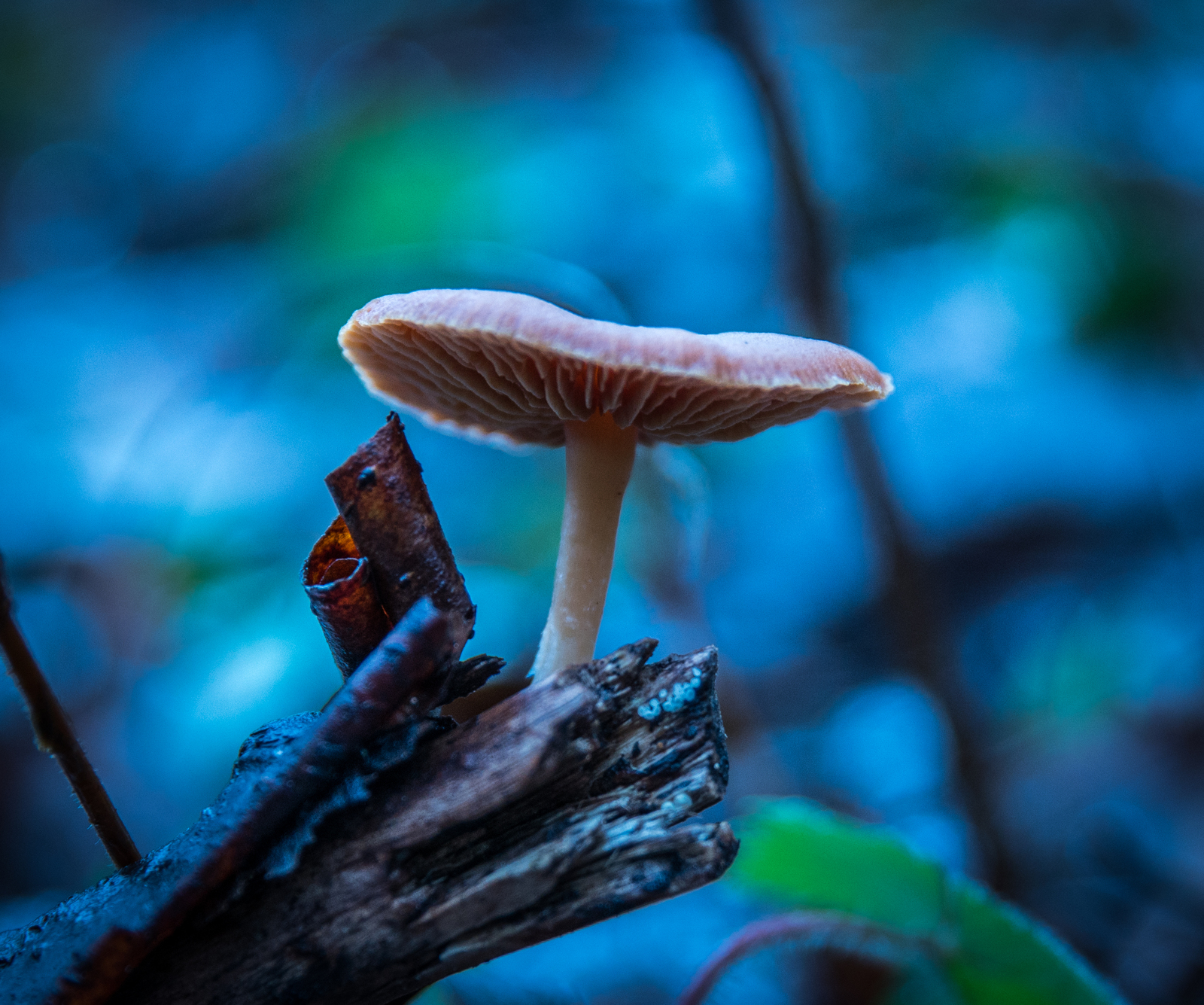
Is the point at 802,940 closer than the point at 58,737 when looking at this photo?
No

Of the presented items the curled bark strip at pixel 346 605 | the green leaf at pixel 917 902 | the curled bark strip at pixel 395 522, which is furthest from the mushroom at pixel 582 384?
the green leaf at pixel 917 902

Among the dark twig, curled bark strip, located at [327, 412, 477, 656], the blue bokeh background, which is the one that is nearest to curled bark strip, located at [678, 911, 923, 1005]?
the blue bokeh background

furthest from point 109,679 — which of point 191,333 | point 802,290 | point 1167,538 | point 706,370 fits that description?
point 1167,538

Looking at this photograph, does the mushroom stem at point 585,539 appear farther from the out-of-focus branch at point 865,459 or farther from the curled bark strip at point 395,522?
the out-of-focus branch at point 865,459

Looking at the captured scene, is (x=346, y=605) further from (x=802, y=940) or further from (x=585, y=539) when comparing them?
(x=802, y=940)

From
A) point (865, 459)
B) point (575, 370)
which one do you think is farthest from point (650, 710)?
point (865, 459)
